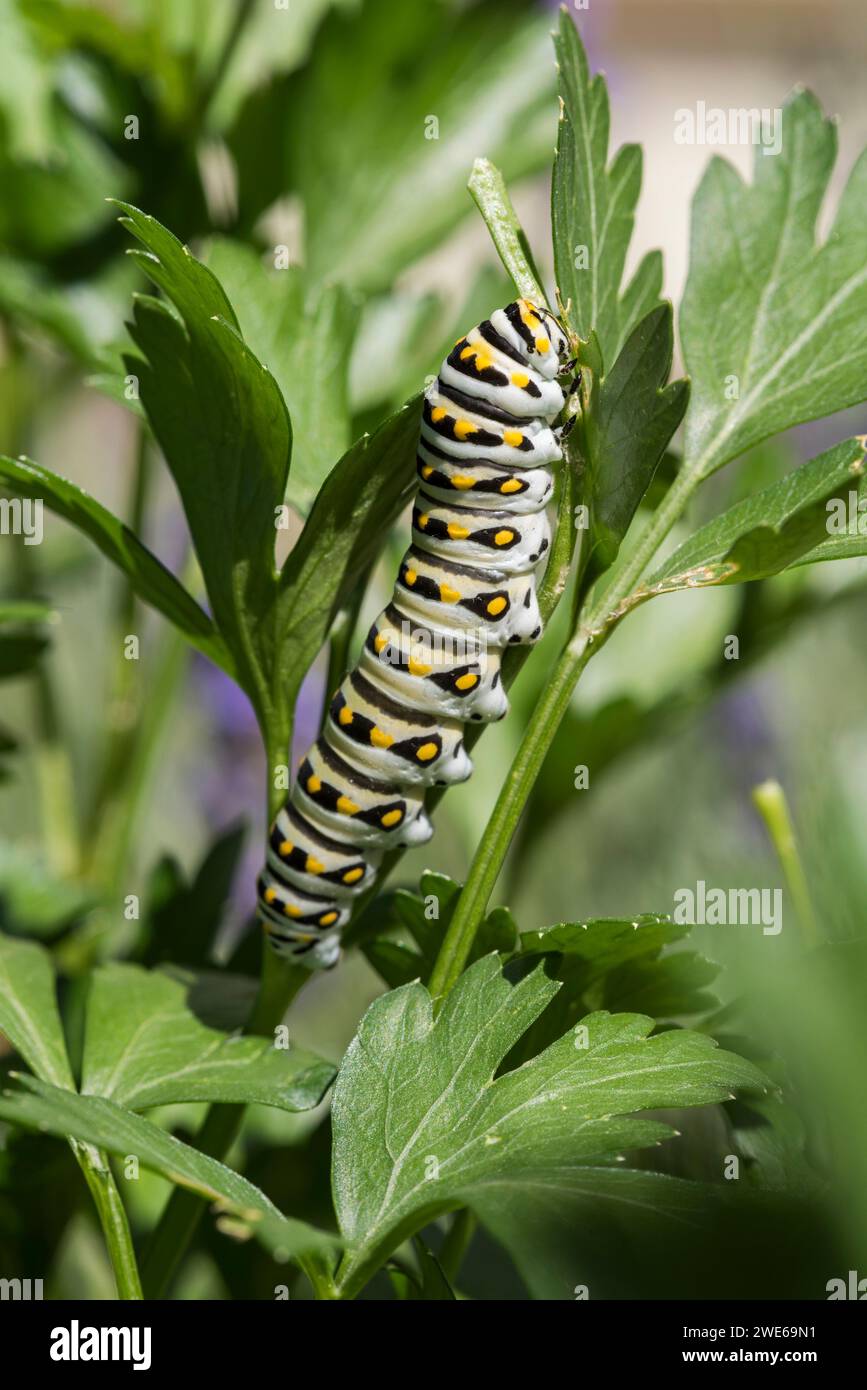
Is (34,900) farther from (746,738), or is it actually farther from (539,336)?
(746,738)

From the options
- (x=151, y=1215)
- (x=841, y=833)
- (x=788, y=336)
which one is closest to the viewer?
(x=841, y=833)

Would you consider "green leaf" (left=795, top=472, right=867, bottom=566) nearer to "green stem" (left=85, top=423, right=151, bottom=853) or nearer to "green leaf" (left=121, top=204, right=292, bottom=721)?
"green leaf" (left=121, top=204, right=292, bottom=721)

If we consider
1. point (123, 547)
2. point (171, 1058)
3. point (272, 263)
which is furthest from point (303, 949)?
point (272, 263)

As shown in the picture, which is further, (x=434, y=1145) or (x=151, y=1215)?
(x=151, y=1215)

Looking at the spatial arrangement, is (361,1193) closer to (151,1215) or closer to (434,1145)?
(434,1145)

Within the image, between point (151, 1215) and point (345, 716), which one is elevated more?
point (345, 716)
